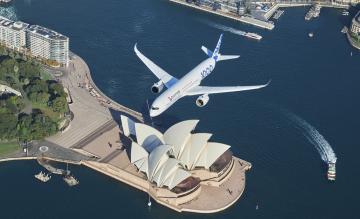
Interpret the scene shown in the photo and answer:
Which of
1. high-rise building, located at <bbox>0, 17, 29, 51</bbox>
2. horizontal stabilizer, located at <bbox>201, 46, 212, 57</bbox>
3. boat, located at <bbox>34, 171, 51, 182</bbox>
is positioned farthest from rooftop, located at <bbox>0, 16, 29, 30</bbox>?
boat, located at <bbox>34, 171, 51, 182</bbox>

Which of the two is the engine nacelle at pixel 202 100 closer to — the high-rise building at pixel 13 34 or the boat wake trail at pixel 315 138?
the boat wake trail at pixel 315 138

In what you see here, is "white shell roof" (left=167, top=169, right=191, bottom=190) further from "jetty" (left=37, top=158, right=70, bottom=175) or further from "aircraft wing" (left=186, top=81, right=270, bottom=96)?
"aircraft wing" (left=186, top=81, right=270, bottom=96)

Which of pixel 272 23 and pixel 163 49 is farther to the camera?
pixel 272 23

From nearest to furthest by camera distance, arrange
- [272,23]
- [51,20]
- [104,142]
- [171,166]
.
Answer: [171,166] → [104,142] → [51,20] → [272,23]

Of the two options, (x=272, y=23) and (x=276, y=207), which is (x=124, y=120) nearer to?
(x=276, y=207)

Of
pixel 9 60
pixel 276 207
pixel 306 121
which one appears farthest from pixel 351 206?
pixel 9 60

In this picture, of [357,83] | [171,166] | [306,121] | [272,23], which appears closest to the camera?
[171,166]

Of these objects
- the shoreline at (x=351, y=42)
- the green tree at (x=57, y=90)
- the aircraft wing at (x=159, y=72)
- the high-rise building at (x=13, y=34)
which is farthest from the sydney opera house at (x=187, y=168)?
the shoreline at (x=351, y=42)
